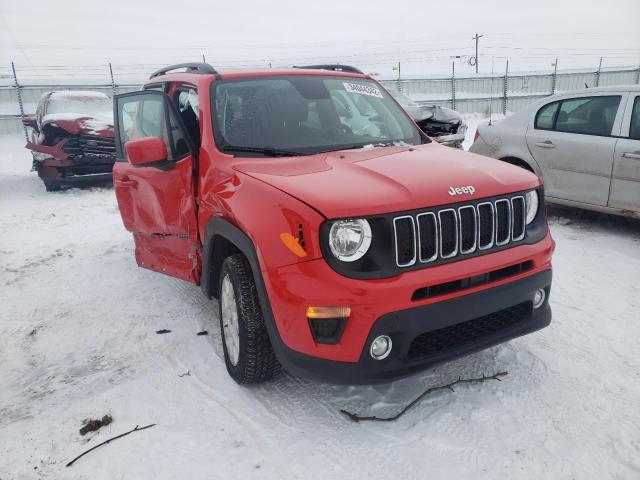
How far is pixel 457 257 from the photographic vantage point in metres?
2.43

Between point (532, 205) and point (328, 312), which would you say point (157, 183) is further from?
point (532, 205)

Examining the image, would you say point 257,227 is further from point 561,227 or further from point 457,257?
point 561,227

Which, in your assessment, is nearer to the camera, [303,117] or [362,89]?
[303,117]

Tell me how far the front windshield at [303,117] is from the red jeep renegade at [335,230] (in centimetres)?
1

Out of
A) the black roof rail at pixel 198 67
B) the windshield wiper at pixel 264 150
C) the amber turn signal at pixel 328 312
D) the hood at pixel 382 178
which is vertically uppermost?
the black roof rail at pixel 198 67

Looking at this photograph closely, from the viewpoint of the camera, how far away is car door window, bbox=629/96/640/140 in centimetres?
510

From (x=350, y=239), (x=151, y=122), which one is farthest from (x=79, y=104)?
(x=350, y=239)

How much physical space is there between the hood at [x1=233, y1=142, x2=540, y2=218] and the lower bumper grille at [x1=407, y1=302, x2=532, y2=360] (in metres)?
0.62

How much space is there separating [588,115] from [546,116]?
49cm

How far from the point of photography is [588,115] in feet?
18.1

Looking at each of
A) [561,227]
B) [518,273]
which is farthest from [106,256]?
[561,227]

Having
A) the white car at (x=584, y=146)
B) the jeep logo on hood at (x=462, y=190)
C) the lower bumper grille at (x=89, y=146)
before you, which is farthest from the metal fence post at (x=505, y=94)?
the jeep logo on hood at (x=462, y=190)

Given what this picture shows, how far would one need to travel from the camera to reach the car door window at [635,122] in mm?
5102

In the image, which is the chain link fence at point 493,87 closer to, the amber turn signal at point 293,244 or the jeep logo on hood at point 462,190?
the jeep logo on hood at point 462,190
